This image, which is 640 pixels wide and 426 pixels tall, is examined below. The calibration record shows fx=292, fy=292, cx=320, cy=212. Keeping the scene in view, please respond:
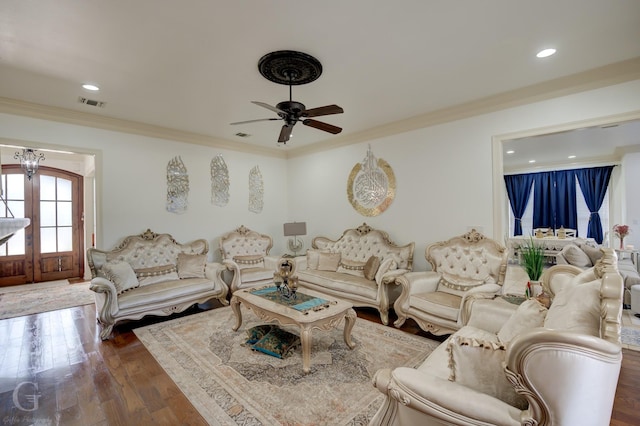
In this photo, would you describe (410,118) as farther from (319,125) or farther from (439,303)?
(439,303)

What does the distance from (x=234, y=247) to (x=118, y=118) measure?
2.68m

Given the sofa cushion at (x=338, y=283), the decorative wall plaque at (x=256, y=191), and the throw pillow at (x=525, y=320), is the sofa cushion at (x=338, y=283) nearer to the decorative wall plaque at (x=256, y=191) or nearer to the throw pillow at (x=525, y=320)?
the decorative wall plaque at (x=256, y=191)

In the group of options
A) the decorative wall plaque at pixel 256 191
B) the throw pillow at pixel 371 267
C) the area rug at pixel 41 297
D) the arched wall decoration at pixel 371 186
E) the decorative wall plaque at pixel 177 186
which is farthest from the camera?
the decorative wall plaque at pixel 256 191

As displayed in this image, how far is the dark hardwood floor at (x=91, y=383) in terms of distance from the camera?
81.0 inches

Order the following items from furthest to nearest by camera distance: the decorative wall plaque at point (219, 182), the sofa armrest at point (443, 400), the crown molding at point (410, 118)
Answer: the decorative wall plaque at point (219, 182), the crown molding at point (410, 118), the sofa armrest at point (443, 400)

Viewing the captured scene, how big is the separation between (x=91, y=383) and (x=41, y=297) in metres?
3.85

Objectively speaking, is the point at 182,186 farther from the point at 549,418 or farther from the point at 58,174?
the point at 549,418

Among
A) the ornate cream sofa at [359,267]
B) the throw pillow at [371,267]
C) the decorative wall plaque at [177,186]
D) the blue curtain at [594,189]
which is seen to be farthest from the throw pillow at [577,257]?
the decorative wall plaque at [177,186]

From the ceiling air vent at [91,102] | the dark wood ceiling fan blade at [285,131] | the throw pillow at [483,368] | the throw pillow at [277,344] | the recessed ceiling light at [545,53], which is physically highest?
the ceiling air vent at [91,102]

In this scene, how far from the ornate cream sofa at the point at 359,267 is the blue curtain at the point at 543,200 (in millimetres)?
7184

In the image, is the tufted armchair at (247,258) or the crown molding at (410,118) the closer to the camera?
the crown molding at (410,118)

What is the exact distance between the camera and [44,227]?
6.24 m

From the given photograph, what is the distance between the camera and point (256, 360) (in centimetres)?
279

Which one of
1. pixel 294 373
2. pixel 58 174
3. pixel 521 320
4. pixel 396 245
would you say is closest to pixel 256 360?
pixel 294 373
